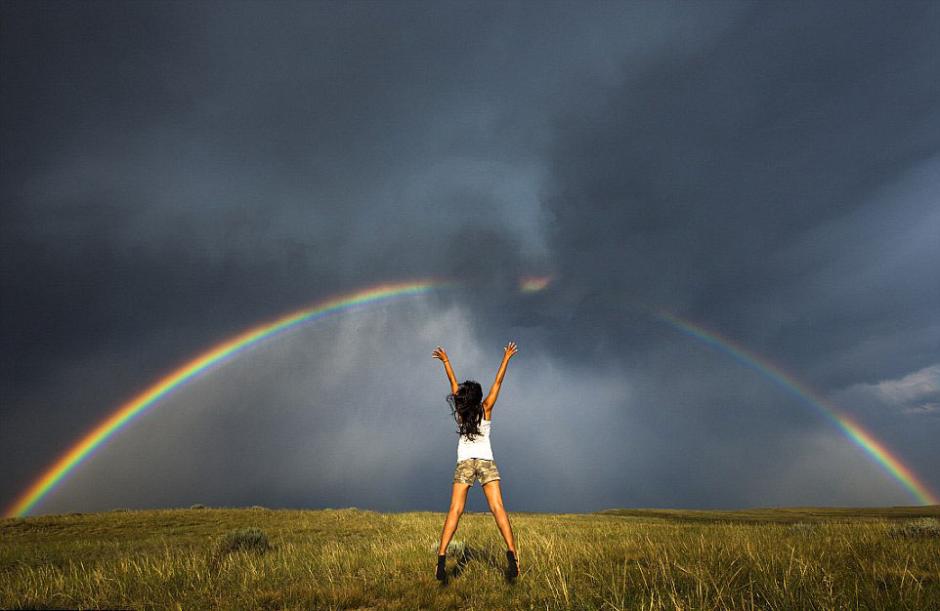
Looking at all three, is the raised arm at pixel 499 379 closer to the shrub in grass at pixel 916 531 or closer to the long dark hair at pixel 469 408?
the long dark hair at pixel 469 408

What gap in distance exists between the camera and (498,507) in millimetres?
7668

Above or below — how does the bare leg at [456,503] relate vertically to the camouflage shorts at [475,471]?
below

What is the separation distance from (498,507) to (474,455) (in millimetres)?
858

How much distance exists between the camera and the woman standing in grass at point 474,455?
7.68 metres

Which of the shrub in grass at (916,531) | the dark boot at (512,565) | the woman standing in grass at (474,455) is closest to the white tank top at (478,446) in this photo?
the woman standing in grass at (474,455)

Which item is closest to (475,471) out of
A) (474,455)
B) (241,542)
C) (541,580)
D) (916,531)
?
(474,455)

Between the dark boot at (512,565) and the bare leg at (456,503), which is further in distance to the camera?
the bare leg at (456,503)

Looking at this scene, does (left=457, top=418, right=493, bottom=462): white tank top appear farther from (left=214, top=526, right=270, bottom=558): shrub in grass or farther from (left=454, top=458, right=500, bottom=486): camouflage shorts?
(left=214, top=526, right=270, bottom=558): shrub in grass

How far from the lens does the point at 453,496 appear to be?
7.86 metres

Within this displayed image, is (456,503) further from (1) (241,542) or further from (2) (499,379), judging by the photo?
(1) (241,542)

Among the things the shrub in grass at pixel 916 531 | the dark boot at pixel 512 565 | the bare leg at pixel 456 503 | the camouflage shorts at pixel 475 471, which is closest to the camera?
the dark boot at pixel 512 565

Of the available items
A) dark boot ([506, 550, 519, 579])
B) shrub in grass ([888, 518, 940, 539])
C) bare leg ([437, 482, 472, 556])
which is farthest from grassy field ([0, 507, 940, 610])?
bare leg ([437, 482, 472, 556])

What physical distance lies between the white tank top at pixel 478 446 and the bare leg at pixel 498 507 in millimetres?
443

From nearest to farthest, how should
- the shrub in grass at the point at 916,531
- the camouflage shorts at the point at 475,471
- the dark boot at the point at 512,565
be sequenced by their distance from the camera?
the dark boot at the point at 512,565
the camouflage shorts at the point at 475,471
the shrub in grass at the point at 916,531
